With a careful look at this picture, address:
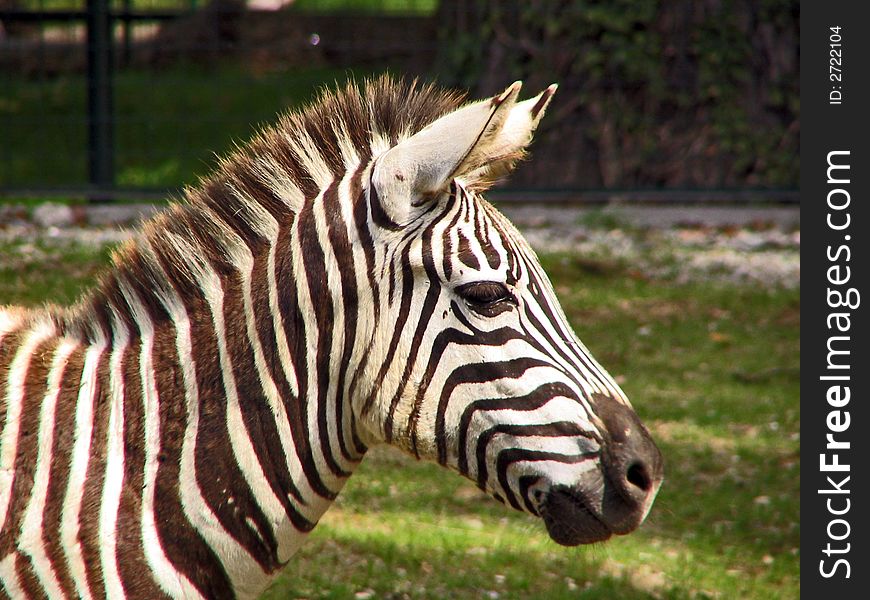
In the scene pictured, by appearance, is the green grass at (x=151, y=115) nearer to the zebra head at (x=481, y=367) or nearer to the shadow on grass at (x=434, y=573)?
the shadow on grass at (x=434, y=573)

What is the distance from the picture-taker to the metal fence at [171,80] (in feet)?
32.5

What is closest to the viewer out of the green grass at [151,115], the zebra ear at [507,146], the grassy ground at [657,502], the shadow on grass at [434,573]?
the zebra ear at [507,146]

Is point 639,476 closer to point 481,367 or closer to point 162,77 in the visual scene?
point 481,367

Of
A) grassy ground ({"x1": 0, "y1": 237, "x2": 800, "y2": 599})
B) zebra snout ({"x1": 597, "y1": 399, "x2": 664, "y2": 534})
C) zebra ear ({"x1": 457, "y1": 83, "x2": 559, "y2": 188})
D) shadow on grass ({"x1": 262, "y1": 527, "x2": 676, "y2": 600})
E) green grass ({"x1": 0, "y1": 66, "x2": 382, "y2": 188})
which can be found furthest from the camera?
green grass ({"x1": 0, "y1": 66, "x2": 382, "y2": 188})

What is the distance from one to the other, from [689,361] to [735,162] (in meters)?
3.80

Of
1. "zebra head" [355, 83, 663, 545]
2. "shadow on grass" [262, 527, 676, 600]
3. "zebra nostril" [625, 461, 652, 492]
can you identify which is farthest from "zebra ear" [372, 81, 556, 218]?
"shadow on grass" [262, 527, 676, 600]

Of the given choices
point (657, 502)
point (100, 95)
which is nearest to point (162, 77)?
point (100, 95)

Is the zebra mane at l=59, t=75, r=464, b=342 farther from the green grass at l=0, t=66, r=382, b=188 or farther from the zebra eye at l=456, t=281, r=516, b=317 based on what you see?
the green grass at l=0, t=66, r=382, b=188

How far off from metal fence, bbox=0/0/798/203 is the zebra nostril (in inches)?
306

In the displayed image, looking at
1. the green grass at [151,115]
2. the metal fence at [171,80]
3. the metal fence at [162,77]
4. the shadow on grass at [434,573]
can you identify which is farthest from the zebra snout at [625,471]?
the green grass at [151,115]

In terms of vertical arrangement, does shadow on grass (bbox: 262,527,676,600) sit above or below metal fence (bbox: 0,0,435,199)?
below

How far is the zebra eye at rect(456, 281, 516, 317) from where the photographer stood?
2.34m

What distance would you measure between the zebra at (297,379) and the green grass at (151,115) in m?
8.94

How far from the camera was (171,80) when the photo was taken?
482 inches
